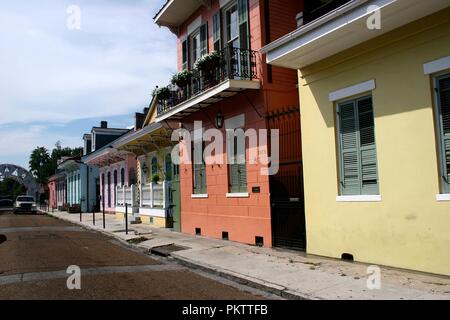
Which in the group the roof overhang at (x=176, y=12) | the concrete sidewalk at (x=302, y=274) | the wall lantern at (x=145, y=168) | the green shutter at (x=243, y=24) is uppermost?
the roof overhang at (x=176, y=12)

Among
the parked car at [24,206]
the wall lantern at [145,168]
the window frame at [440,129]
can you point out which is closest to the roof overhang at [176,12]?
the wall lantern at [145,168]

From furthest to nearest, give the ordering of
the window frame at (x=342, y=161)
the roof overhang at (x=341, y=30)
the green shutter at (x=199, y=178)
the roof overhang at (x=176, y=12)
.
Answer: the roof overhang at (x=176, y=12) < the green shutter at (x=199, y=178) < the window frame at (x=342, y=161) < the roof overhang at (x=341, y=30)

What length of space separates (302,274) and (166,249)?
5.30 metres

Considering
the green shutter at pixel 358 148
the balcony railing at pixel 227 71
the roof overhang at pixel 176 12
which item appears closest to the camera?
the green shutter at pixel 358 148

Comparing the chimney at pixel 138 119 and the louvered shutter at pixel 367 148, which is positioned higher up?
the chimney at pixel 138 119

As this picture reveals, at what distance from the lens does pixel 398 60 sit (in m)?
8.39

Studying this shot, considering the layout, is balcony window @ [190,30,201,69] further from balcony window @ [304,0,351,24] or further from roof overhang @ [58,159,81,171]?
roof overhang @ [58,159,81,171]

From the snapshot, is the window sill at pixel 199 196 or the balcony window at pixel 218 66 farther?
the window sill at pixel 199 196

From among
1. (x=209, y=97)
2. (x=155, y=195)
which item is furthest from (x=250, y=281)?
(x=155, y=195)

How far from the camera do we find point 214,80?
13367 mm

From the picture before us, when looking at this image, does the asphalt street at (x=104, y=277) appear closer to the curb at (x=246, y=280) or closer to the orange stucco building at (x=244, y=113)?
the curb at (x=246, y=280)

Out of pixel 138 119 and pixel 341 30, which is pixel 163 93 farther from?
pixel 138 119

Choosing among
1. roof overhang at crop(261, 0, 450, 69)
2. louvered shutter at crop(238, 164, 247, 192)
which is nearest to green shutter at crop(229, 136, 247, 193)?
louvered shutter at crop(238, 164, 247, 192)

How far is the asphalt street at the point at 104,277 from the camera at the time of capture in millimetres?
7465
